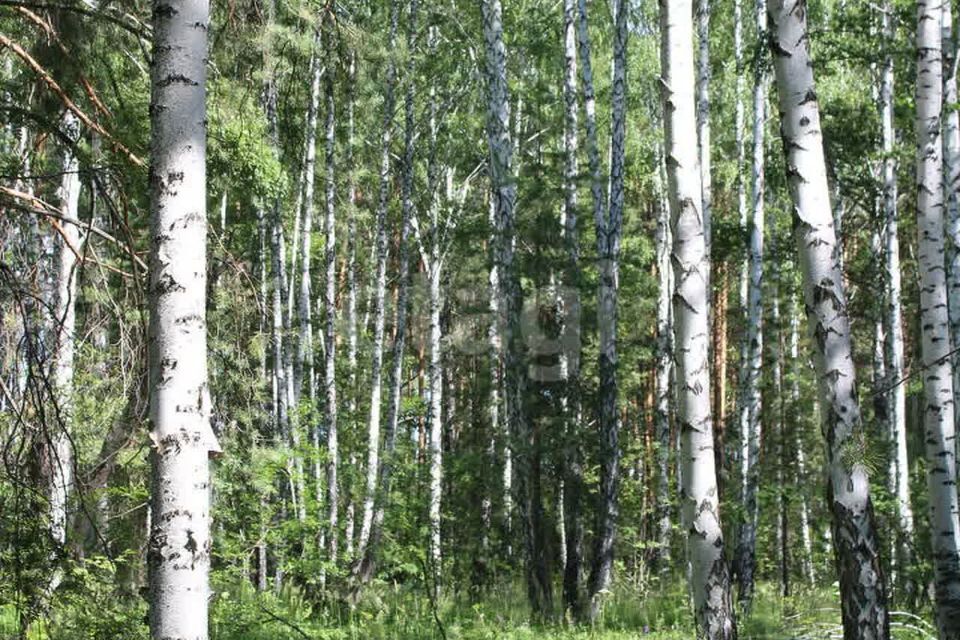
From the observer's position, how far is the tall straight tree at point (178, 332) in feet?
10.1

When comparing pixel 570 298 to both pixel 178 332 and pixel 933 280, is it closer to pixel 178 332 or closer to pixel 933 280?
pixel 933 280

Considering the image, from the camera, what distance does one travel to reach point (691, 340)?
4773 mm

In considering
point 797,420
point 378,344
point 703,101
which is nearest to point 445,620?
point 378,344

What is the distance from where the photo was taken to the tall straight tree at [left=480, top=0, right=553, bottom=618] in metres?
10.9

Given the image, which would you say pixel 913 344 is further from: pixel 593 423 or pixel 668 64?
pixel 668 64

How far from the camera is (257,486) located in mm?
9898

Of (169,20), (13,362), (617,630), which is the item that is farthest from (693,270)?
(617,630)

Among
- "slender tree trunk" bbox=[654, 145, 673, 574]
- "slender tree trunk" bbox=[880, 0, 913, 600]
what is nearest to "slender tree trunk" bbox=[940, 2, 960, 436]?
"slender tree trunk" bbox=[880, 0, 913, 600]

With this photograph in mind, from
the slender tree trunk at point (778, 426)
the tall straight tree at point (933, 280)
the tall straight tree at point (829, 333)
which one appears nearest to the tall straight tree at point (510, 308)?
the tall straight tree at point (933, 280)

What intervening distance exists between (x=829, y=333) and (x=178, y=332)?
2.77m

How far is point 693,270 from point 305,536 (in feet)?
29.0

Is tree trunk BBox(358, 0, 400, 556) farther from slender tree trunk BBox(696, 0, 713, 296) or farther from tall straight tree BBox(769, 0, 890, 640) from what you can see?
tall straight tree BBox(769, 0, 890, 640)

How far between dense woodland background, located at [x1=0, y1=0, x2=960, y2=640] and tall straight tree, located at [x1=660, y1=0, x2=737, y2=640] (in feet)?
0.09

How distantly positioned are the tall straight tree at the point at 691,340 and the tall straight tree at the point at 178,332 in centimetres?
248
